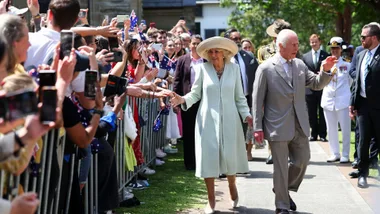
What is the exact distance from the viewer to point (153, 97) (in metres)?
8.93

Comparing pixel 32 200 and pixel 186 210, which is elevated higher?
pixel 32 200

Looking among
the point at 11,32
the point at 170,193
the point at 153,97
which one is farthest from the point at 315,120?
the point at 11,32

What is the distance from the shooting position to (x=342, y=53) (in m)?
15.7

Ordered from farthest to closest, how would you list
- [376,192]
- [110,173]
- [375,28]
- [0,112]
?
1. [375,28]
2. [376,192]
3. [110,173]
4. [0,112]

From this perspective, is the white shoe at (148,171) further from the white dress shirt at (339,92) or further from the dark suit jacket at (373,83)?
the white dress shirt at (339,92)

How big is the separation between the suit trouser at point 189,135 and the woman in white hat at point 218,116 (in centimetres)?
327

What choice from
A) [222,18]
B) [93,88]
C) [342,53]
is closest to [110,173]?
[93,88]

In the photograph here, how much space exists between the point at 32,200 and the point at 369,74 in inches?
318

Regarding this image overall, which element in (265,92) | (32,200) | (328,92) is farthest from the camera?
(328,92)

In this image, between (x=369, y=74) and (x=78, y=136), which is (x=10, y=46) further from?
(x=369, y=74)

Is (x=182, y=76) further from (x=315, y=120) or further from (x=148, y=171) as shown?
(x=315, y=120)

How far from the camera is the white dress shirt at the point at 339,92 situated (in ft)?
47.0

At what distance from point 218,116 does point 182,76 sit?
371 cm

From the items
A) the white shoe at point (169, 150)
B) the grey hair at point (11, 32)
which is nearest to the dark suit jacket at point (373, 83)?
the white shoe at point (169, 150)
